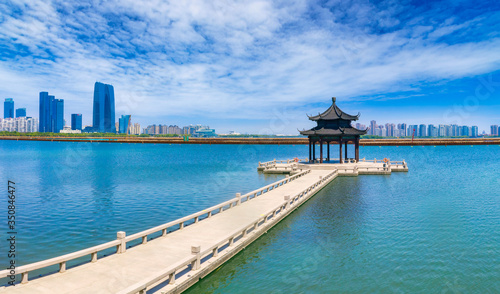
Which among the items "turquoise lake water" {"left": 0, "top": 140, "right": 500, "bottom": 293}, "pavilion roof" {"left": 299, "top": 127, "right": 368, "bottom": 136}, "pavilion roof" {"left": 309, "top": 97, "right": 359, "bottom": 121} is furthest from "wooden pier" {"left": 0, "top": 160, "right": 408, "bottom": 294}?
"pavilion roof" {"left": 309, "top": 97, "right": 359, "bottom": 121}

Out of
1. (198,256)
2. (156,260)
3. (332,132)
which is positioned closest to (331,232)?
(198,256)

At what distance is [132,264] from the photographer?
1170 cm

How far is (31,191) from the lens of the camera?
31391 mm

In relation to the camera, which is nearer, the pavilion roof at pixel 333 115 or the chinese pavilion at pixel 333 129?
the chinese pavilion at pixel 333 129

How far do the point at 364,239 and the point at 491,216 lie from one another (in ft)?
36.5

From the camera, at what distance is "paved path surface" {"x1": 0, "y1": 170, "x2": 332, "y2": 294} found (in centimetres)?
977

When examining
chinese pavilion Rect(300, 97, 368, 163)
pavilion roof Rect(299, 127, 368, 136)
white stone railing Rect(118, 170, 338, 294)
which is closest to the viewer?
white stone railing Rect(118, 170, 338, 294)

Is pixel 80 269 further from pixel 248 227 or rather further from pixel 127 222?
pixel 127 222

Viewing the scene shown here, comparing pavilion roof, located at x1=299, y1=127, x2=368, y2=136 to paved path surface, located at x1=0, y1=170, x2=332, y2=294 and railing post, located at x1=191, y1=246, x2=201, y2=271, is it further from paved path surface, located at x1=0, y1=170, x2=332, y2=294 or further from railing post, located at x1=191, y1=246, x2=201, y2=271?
railing post, located at x1=191, y1=246, x2=201, y2=271

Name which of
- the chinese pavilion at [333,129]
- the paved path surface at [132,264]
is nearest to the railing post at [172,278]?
the paved path surface at [132,264]

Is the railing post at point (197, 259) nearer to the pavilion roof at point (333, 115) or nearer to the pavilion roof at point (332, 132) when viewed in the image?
the pavilion roof at point (332, 132)

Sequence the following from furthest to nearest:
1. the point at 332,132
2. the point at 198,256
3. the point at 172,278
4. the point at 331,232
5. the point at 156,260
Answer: the point at 332,132
the point at 331,232
the point at 156,260
the point at 198,256
the point at 172,278

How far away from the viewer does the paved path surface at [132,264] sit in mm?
9766

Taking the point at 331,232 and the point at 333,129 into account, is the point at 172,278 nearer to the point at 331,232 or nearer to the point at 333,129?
the point at 331,232
